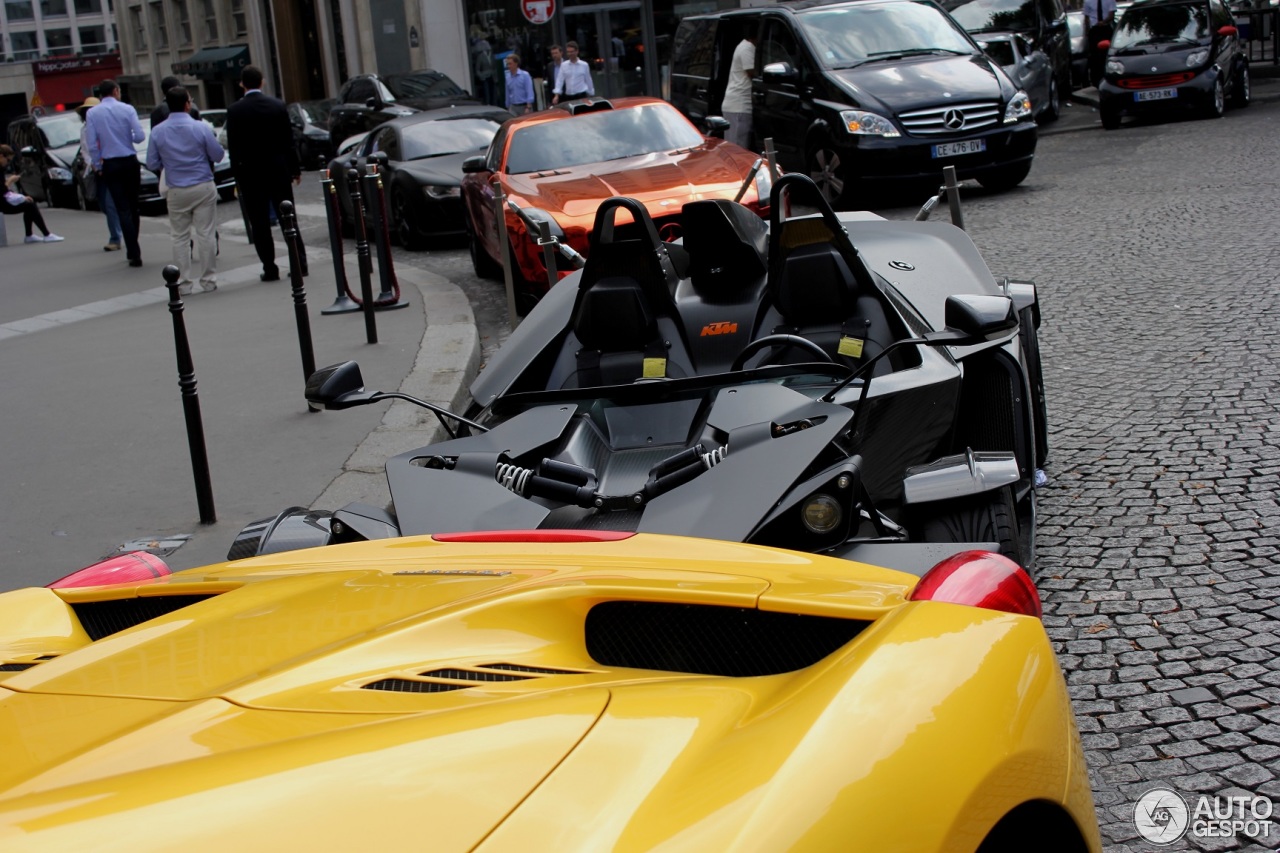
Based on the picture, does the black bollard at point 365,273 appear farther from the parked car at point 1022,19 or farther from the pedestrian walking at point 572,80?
the parked car at point 1022,19

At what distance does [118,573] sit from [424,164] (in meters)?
12.1

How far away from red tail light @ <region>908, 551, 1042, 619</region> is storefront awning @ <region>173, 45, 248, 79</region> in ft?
152

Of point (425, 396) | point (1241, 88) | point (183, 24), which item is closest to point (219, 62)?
point (183, 24)

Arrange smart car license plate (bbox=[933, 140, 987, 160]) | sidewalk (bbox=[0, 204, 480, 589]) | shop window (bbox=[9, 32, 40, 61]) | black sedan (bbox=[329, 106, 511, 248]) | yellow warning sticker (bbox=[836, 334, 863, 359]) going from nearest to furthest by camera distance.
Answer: yellow warning sticker (bbox=[836, 334, 863, 359])
sidewalk (bbox=[0, 204, 480, 589])
smart car license plate (bbox=[933, 140, 987, 160])
black sedan (bbox=[329, 106, 511, 248])
shop window (bbox=[9, 32, 40, 61])

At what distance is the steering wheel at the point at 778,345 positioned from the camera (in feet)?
14.5

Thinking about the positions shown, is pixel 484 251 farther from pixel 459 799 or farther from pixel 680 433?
pixel 459 799

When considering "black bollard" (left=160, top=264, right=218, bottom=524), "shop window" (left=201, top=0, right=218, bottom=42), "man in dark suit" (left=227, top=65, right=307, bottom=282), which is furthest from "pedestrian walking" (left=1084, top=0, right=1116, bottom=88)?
"shop window" (left=201, top=0, right=218, bottom=42)

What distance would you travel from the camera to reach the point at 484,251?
12430 mm

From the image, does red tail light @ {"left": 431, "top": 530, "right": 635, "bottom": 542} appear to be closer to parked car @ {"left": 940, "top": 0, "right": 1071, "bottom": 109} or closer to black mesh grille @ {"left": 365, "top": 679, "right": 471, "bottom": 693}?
black mesh grille @ {"left": 365, "top": 679, "right": 471, "bottom": 693}

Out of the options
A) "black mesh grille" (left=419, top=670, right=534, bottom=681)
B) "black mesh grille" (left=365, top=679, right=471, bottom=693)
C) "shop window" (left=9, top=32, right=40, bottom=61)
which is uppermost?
"shop window" (left=9, top=32, right=40, bottom=61)

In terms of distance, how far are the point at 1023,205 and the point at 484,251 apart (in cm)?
496

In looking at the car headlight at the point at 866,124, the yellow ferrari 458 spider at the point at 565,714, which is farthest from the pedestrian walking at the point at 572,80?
the yellow ferrari 458 spider at the point at 565,714

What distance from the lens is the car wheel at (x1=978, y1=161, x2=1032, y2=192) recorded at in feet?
43.5

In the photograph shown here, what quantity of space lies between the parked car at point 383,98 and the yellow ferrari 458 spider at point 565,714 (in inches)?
818
